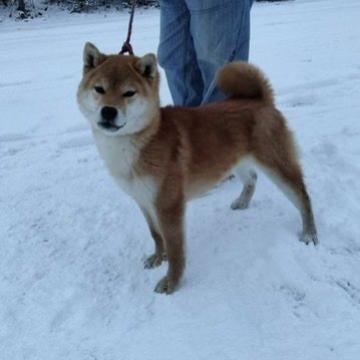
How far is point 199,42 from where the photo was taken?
2.87 m

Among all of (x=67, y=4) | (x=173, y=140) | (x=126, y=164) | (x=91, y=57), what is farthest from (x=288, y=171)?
(x=67, y=4)

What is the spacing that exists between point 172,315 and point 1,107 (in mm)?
3070

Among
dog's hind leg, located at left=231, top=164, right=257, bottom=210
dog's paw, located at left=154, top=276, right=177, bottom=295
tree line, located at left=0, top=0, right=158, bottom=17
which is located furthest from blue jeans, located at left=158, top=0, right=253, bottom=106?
tree line, located at left=0, top=0, right=158, bottom=17

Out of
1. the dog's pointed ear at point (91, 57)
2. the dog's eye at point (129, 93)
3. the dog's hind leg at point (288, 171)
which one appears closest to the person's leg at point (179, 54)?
the dog's hind leg at point (288, 171)

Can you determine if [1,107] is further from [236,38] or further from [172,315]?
[172,315]

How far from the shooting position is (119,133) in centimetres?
204

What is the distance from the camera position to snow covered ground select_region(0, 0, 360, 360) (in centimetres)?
193

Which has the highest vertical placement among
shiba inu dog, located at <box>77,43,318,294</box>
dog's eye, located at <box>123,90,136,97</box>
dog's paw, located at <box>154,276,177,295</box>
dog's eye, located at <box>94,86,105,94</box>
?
dog's eye, located at <box>94,86,105,94</box>

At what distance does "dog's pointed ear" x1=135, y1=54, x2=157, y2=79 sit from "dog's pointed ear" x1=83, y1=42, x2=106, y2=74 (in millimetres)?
167

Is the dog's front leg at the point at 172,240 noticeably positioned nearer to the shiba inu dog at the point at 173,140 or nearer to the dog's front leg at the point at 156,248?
the shiba inu dog at the point at 173,140

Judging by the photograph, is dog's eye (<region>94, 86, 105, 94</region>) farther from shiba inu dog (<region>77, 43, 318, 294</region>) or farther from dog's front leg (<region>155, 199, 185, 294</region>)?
dog's front leg (<region>155, 199, 185, 294</region>)

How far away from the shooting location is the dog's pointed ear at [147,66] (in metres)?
2.06

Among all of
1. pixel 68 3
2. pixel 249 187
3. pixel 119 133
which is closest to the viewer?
pixel 119 133

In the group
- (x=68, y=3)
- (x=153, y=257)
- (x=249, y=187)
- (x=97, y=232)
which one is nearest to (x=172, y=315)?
(x=153, y=257)
